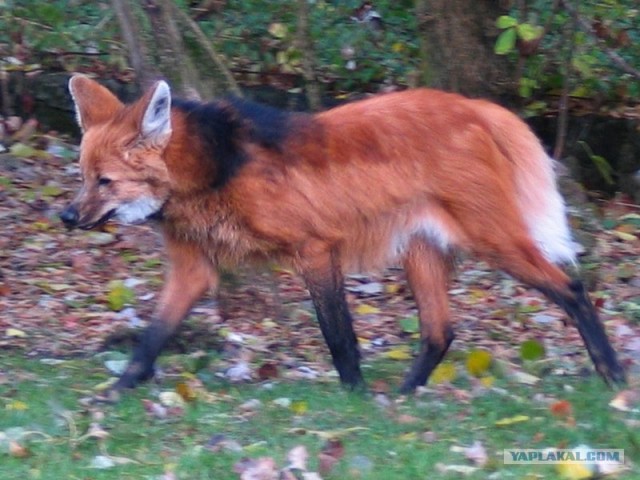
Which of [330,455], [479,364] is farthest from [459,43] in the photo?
[330,455]

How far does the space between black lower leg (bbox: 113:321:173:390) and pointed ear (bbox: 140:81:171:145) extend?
2.44ft

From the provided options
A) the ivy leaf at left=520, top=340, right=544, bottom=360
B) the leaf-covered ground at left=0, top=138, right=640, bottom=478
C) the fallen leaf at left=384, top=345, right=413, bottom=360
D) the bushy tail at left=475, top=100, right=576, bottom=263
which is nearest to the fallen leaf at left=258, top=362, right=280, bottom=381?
the leaf-covered ground at left=0, top=138, right=640, bottom=478

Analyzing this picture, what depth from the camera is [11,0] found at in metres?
6.83

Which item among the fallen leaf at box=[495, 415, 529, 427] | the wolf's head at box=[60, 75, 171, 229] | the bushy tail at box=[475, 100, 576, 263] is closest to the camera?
the fallen leaf at box=[495, 415, 529, 427]

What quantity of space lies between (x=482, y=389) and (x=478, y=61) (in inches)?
93.1

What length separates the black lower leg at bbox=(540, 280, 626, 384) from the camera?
423 cm

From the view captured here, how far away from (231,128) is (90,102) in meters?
0.58

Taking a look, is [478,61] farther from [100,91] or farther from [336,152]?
[100,91]

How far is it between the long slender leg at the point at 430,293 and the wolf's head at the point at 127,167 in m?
1.07

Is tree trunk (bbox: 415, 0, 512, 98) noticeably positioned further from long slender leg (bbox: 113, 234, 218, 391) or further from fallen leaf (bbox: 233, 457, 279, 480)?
fallen leaf (bbox: 233, 457, 279, 480)

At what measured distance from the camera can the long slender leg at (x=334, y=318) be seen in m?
4.19

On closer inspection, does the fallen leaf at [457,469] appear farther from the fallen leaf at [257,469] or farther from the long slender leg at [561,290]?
the long slender leg at [561,290]

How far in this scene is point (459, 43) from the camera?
586cm

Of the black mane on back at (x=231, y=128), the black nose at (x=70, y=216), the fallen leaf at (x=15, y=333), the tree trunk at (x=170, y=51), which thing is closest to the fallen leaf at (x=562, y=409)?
the black mane on back at (x=231, y=128)
